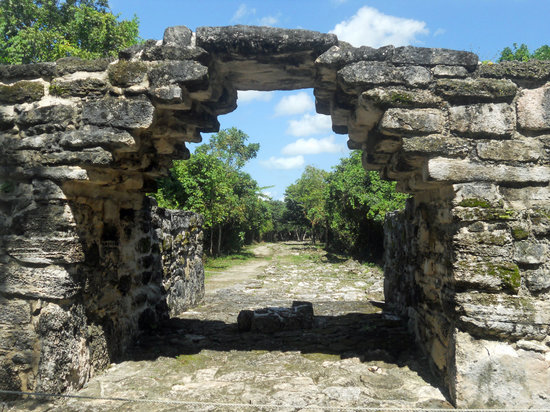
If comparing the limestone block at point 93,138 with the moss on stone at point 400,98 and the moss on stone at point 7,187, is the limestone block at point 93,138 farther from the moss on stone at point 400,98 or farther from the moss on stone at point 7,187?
the moss on stone at point 400,98

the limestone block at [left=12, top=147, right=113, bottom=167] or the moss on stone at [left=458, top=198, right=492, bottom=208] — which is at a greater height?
the limestone block at [left=12, top=147, right=113, bottom=167]

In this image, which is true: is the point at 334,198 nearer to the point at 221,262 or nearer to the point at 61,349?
the point at 221,262

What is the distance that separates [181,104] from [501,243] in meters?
2.79

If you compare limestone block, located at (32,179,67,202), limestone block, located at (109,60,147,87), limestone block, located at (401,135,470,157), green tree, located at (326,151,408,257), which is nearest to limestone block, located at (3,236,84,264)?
limestone block, located at (32,179,67,202)

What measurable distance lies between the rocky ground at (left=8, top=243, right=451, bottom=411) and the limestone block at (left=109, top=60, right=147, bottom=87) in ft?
8.43

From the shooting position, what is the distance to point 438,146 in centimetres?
305

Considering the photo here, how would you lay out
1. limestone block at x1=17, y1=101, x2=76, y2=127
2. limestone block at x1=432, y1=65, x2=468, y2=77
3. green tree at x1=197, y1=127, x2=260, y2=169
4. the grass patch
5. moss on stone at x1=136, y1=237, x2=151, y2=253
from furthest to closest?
green tree at x1=197, y1=127, x2=260, y2=169 < the grass patch < moss on stone at x1=136, y1=237, x2=151, y2=253 < limestone block at x1=17, y1=101, x2=76, y2=127 < limestone block at x1=432, y1=65, x2=468, y2=77

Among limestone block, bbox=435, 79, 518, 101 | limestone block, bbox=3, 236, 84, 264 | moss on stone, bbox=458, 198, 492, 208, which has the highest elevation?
limestone block, bbox=435, 79, 518, 101

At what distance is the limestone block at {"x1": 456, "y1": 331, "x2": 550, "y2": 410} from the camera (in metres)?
2.77

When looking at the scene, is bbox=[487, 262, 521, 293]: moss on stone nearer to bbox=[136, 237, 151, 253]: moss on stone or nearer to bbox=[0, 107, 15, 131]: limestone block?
bbox=[136, 237, 151, 253]: moss on stone

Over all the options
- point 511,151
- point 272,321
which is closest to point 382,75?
point 511,151

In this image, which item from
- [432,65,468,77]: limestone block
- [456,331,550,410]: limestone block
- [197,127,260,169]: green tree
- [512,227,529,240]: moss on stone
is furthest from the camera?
[197,127,260,169]: green tree

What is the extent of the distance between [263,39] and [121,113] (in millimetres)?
1341

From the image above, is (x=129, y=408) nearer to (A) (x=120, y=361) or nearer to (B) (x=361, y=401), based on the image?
(A) (x=120, y=361)
